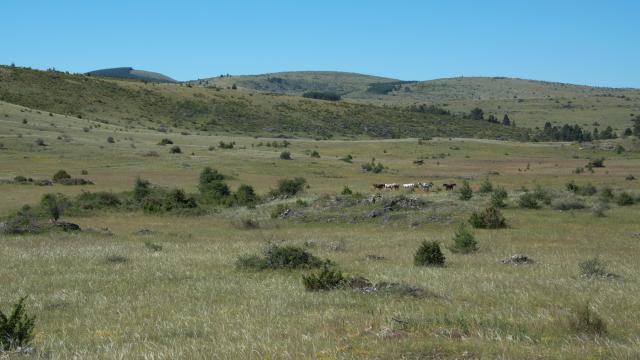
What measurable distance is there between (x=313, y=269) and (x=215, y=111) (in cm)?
10837

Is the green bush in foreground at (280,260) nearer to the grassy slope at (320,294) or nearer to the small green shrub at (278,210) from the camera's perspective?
the grassy slope at (320,294)

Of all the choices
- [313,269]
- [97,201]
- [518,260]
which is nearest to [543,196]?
[518,260]

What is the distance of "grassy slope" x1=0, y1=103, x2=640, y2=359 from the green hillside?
71.6 m

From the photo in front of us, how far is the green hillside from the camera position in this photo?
111 m

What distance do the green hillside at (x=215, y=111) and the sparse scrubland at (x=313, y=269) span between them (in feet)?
177

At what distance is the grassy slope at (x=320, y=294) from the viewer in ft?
27.8

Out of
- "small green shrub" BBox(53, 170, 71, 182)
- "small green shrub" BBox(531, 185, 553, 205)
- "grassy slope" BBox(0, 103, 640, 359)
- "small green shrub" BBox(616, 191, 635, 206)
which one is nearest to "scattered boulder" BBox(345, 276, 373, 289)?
"grassy slope" BBox(0, 103, 640, 359)

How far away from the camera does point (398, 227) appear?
1253 inches

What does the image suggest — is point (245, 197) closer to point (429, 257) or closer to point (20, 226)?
point (20, 226)

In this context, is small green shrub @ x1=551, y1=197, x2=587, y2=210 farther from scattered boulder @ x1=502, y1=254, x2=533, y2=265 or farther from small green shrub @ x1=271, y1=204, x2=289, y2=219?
scattered boulder @ x1=502, y1=254, x2=533, y2=265

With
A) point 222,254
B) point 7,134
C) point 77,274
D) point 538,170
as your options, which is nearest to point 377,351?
point 77,274

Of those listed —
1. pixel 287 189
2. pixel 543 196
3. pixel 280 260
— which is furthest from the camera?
pixel 287 189

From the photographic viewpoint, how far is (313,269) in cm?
1767

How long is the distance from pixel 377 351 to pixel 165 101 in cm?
12139
